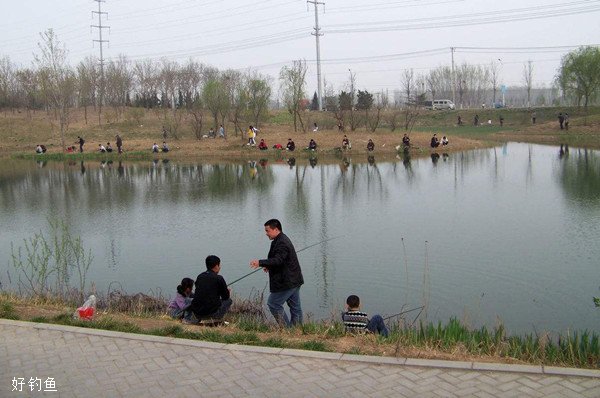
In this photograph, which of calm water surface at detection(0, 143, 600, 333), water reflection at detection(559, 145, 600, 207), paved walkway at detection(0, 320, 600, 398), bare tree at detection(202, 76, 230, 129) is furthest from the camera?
bare tree at detection(202, 76, 230, 129)

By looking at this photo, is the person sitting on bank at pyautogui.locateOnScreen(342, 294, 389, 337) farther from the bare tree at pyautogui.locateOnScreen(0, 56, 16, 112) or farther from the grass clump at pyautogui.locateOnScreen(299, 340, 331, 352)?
the bare tree at pyautogui.locateOnScreen(0, 56, 16, 112)

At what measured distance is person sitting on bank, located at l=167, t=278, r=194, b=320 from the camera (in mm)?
7781

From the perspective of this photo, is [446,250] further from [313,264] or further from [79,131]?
[79,131]

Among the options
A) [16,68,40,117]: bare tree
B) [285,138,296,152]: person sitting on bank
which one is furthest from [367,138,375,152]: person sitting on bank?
[16,68,40,117]: bare tree

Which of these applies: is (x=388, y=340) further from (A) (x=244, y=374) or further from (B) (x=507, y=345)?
(A) (x=244, y=374)

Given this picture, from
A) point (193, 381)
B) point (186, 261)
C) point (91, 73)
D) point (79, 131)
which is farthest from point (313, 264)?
point (91, 73)

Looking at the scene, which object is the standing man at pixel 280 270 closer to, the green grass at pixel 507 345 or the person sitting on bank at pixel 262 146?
the green grass at pixel 507 345

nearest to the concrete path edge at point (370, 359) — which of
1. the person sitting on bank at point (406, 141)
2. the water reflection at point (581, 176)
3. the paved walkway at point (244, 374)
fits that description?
the paved walkway at point (244, 374)

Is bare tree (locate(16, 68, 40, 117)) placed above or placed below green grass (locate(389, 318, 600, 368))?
above

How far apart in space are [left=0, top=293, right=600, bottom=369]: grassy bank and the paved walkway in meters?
0.31

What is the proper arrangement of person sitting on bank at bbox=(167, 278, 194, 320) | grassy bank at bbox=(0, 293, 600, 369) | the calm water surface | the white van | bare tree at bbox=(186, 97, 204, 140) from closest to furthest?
grassy bank at bbox=(0, 293, 600, 369) → person sitting on bank at bbox=(167, 278, 194, 320) → the calm water surface → bare tree at bbox=(186, 97, 204, 140) → the white van

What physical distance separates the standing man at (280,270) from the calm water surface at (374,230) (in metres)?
1.02

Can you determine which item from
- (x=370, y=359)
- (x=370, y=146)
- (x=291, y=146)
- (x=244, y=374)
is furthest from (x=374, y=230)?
(x=291, y=146)

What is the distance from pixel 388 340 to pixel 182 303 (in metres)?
3.21
